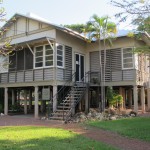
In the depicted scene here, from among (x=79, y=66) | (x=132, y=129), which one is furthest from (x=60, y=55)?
(x=132, y=129)

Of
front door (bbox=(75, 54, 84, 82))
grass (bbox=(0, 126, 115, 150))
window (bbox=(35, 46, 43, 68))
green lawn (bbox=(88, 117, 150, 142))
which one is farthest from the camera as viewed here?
front door (bbox=(75, 54, 84, 82))

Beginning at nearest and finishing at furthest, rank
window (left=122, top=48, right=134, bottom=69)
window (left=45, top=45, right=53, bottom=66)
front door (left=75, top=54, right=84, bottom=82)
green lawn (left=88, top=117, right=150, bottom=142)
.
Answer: green lawn (left=88, top=117, right=150, bottom=142) < window (left=45, top=45, right=53, bottom=66) < window (left=122, top=48, right=134, bottom=69) < front door (left=75, top=54, right=84, bottom=82)

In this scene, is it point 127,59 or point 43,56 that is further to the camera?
point 127,59

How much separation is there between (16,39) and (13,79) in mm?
3368

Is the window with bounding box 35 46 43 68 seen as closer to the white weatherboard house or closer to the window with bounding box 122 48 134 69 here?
the white weatherboard house

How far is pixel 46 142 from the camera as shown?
30.6ft

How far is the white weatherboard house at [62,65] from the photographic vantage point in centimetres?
1833

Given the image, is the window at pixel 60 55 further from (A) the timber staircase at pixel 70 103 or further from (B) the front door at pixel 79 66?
(B) the front door at pixel 79 66

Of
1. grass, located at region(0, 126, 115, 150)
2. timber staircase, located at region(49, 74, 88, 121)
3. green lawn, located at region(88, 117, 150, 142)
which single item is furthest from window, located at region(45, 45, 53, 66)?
grass, located at region(0, 126, 115, 150)

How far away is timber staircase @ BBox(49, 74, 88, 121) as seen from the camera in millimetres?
16188

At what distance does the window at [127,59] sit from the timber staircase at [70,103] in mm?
3261

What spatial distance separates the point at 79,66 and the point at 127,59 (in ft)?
12.4

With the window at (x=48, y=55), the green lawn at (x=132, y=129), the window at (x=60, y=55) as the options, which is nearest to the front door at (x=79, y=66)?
the window at (x=60, y=55)

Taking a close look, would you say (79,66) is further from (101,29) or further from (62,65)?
(101,29)
